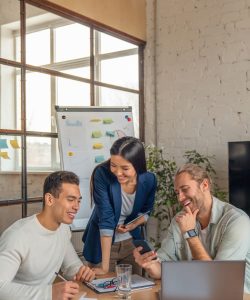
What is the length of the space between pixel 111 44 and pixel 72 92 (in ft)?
2.28

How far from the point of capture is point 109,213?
208 centimetres

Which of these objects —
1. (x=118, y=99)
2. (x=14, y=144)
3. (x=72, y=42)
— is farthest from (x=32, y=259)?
(x=118, y=99)

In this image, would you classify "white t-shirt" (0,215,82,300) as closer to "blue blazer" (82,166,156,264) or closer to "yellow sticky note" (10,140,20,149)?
"blue blazer" (82,166,156,264)

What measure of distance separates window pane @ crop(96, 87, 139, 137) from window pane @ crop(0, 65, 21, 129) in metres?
0.89

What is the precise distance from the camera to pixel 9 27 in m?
2.68

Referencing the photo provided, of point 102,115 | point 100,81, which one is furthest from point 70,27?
point 102,115

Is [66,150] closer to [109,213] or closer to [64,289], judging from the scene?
[109,213]

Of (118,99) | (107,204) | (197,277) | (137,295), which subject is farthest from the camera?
(118,99)

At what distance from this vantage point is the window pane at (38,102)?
2.82 meters

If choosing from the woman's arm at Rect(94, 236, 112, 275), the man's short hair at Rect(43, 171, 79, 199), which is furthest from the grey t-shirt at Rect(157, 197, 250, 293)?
the man's short hair at Rect(43, 171, 79, 199)

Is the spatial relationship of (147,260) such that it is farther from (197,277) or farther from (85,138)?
(85,138)

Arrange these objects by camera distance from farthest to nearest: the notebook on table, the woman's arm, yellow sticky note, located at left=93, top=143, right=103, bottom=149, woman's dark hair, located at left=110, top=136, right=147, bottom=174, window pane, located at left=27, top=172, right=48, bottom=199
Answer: yellow sticky note, located at left=93, top=143, right=103, bottom=149
window pane, located at left=27, top=172, right=48, bottom=199
woman's dark hair, located at left=110, top=136, right=147, bottom=174
the woman's arm
the notebook on table

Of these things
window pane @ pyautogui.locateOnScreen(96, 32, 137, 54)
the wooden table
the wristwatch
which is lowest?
the wooden table

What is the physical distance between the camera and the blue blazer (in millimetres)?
2084
